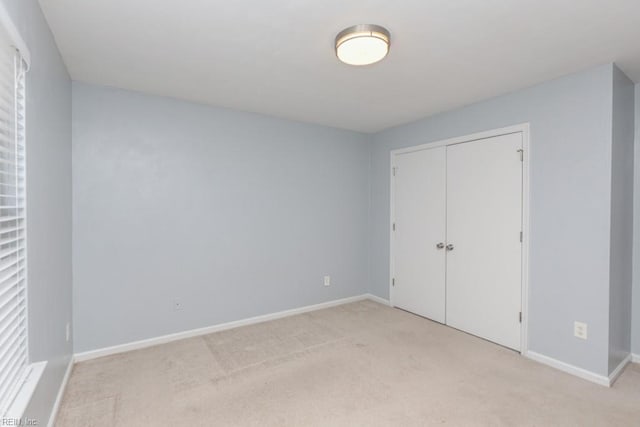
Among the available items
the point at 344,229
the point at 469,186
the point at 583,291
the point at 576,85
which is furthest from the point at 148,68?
the point at 583,291

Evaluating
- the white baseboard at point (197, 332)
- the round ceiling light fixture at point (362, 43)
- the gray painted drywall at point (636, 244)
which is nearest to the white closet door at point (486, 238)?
the gray painted drywall at point (636, 244)

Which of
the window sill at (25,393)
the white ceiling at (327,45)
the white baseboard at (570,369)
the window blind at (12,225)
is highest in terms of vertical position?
the white ceiling at (327,45)

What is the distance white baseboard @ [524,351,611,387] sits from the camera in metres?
2.37

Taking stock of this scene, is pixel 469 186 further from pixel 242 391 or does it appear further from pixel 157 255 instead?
pixel 157 255

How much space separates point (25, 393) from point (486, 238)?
3.50 metres

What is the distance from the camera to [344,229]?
437cm

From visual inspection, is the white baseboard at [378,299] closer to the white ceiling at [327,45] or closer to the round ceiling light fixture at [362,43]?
the white ceiling at [327,45]

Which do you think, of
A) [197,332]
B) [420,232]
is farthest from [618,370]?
[197,332]

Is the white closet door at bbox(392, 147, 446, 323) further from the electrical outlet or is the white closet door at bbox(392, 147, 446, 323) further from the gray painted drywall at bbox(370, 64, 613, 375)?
the electrical outlet

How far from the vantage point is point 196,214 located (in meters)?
3.25

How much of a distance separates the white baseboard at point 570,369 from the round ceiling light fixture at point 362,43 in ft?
9.21

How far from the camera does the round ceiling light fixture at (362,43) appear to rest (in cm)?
186

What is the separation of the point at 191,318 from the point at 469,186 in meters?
3.20

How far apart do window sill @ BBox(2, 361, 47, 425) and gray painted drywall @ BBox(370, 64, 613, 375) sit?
344 cm
